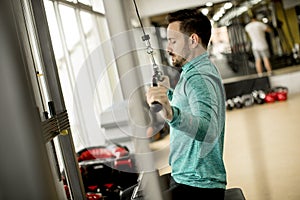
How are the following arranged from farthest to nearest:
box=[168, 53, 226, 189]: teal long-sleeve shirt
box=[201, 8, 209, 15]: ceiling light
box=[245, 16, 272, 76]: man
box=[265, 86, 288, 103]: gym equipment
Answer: box=[245, 16, 272, 76]: man → box=[265, 86, 288, 103]: gym equipment → box=[201, 8, 209, 15]: ceiling light → box=[168, 53, 226, 189]: teal long-sleeve shirt

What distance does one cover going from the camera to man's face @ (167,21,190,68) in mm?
1183

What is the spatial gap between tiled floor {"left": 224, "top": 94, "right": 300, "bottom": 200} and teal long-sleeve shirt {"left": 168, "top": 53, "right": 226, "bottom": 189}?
1.11 feet

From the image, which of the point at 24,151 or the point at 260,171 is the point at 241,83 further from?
the point at 24,151

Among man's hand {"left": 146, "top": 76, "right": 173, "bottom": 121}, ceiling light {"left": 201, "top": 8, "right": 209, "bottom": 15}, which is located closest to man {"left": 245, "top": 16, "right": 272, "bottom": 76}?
ceiling light {"left": 201, "top": 8, "right": 209, "bottom": 15}

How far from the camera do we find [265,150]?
2.11 metres

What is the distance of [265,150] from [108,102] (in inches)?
43.9

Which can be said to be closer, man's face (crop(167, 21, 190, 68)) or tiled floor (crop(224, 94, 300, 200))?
man's face (crop(167, 21, 190, 68))

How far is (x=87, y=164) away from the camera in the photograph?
87.5 inches

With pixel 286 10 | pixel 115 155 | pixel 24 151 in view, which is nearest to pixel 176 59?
pixel 24 151

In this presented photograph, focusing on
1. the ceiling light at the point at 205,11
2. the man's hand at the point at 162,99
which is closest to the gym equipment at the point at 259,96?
the ceiling light at the point at 205,11

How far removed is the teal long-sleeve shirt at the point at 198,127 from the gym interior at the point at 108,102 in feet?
Result: 0.17

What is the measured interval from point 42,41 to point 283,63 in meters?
2.18

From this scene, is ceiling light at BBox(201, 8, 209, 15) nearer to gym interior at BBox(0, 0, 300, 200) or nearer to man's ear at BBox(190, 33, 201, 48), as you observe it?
gym interior at BBox(0, 0, 300, 200)

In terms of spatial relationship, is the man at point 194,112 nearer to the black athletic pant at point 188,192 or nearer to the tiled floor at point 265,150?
the black athletic pant at point 188,192
